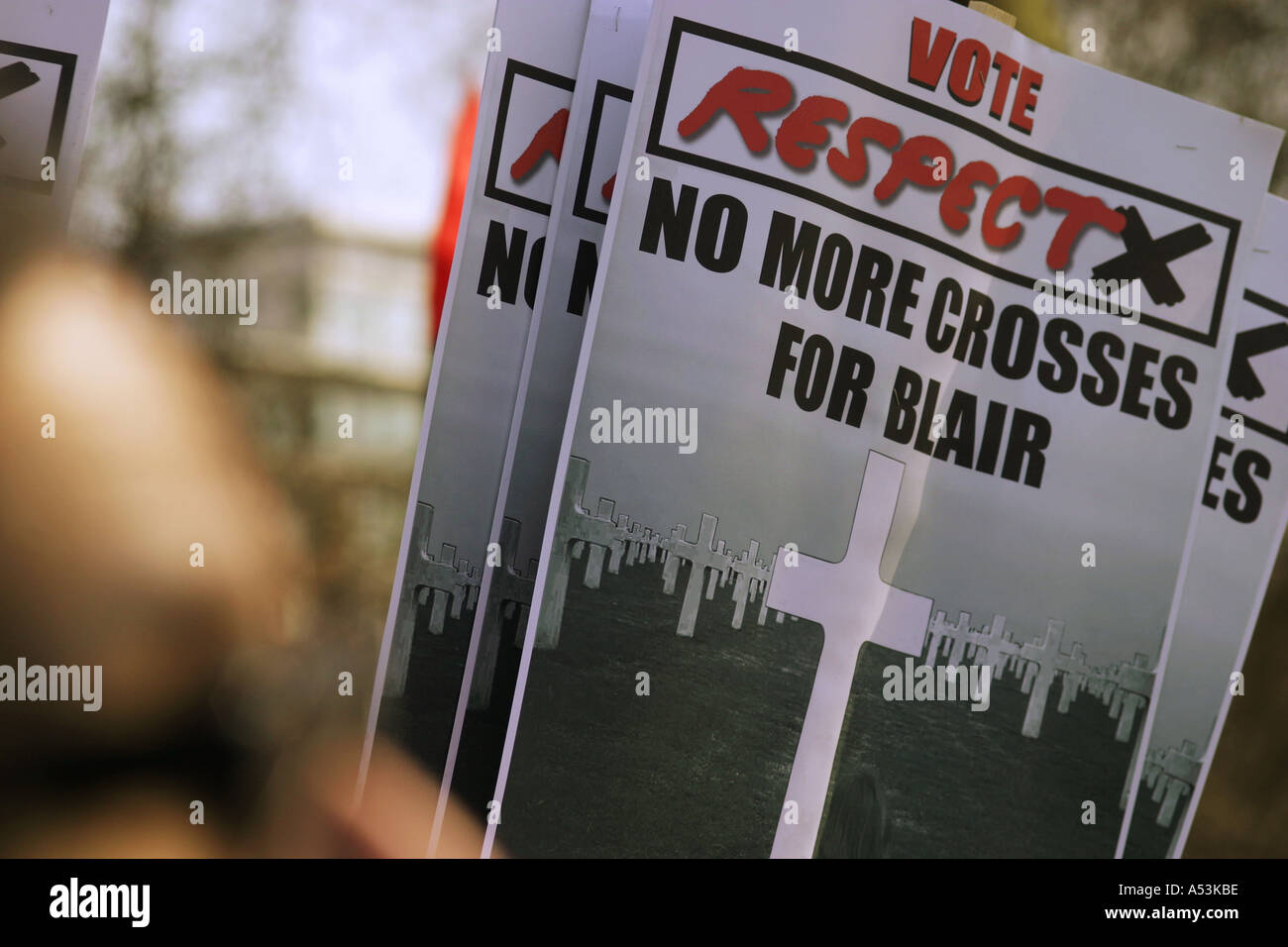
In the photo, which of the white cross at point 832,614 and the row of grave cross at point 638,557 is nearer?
the row of grave cross at point 638,557

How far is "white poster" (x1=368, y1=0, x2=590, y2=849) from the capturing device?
5.47 feet

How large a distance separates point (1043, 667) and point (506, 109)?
1298mm

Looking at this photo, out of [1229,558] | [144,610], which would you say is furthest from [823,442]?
[144,610]

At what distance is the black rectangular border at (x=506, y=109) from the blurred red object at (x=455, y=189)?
0.06 meters

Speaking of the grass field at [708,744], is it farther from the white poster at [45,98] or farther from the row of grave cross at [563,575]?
the white poster at [45,98]

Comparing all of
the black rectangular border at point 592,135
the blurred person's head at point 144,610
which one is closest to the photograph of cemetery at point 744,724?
the blurred person's head at point 144,610

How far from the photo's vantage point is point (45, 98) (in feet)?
5.11

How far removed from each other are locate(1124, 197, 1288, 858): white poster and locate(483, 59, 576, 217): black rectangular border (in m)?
1.28

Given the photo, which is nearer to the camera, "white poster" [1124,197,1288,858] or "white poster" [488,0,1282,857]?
"white poster" [488,0,1282,857]

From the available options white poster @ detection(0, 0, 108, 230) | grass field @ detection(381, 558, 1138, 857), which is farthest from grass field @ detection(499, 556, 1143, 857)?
white poster @ detection(0, 0, 108, 230)

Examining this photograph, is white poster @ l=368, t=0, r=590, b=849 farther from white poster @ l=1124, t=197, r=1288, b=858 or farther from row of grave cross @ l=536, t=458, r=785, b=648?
white poster @ l=1124, t=197, r=1288, b=858

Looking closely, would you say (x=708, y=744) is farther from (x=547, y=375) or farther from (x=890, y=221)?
(x=890, y=221)

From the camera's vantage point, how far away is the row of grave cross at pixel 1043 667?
5.89 feet
